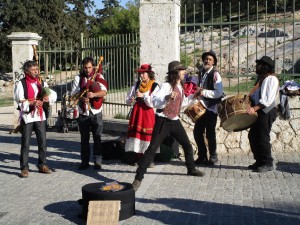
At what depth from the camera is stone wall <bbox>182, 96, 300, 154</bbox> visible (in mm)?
A: 9695

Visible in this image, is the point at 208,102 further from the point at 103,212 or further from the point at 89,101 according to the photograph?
the point at 103,212

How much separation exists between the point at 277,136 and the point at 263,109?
2.03 meters

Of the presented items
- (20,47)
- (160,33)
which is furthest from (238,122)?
(20,47)

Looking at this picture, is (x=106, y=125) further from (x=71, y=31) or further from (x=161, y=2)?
(x=71, y=31)

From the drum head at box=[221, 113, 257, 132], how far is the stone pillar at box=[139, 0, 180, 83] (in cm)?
195

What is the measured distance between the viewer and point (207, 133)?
880cm

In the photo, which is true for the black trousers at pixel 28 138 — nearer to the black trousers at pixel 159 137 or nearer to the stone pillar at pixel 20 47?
the black trousers at pixel 159 137

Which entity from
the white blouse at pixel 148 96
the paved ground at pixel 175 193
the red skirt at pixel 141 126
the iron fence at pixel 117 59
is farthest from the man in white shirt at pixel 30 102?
the iron fence at pixel 117 59

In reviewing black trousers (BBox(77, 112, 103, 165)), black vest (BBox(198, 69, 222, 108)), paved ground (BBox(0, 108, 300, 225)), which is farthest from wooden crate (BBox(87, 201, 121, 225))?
black vest (BBox(198, 69, 222, 108))

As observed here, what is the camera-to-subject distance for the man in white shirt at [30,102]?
8.14 meters

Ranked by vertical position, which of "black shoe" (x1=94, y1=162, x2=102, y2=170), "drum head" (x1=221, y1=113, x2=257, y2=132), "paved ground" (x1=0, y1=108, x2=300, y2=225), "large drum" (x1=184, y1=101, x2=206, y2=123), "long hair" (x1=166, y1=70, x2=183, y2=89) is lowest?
"paved ground" (x1=0, y1=108, x2=300, y2=225)

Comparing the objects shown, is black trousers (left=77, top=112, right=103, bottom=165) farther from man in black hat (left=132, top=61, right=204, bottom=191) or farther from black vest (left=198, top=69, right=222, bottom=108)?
black vest (left=198, top=69, right=222, bottom=108)

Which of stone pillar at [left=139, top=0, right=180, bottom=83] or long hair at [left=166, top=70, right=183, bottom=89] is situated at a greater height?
stone pillar at [left=139, top=0, right=180, bottom=83]

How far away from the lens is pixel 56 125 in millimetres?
14352
